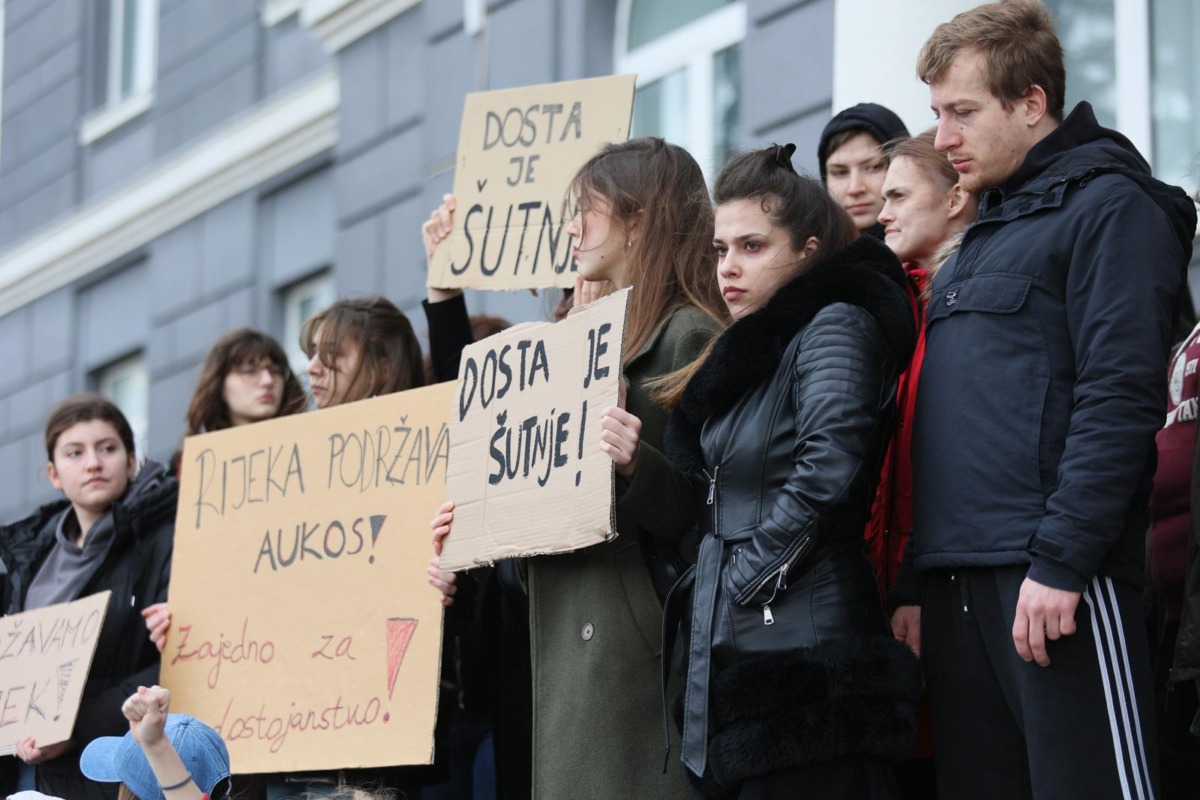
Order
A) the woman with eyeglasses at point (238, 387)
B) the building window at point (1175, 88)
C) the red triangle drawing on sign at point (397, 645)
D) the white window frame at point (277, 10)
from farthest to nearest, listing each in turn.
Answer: the white window frame at point (277, 10), the building window at point (1175, 88), the woman with eyeglasses at point (238, 387), the red triangle drawing on sign at point (397, 645)

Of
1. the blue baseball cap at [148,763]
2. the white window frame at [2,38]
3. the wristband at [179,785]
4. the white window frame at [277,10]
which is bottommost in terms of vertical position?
the wristband at [179,785]

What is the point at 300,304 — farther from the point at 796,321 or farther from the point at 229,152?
the point at 796,321

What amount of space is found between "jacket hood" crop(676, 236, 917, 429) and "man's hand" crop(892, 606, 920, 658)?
503 millimetres

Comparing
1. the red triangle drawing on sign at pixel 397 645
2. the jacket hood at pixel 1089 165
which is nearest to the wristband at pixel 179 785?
the red triangle drawing on sign at pixel 397 645

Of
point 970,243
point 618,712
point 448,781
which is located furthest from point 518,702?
point 970,243

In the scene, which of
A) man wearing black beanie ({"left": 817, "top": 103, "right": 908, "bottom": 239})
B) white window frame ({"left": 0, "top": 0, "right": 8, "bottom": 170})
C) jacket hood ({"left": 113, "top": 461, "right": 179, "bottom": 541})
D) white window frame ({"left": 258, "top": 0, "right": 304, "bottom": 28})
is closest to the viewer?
man wearing black beanie ({"left": 817, "top": 103, "right": 908, "bottom": 239})

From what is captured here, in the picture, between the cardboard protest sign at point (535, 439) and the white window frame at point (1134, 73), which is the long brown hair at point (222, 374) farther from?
the white window frame at point (1134, 73)

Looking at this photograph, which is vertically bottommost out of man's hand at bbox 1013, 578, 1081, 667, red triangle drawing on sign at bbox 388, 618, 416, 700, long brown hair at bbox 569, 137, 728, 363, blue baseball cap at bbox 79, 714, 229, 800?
blue baseball cap at bbox 79, 714, 229, 800

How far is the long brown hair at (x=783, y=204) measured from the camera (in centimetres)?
396

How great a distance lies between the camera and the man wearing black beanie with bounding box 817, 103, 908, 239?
17.0ft

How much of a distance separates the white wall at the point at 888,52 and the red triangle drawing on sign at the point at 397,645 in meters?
2.82

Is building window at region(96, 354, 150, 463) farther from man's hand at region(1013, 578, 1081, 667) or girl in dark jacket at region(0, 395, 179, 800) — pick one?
man's hand at region(1013, 578, 1081, 667)

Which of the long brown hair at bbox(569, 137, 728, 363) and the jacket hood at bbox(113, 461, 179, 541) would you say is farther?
the jacket hood at bbox(113, 461, 179, 541)

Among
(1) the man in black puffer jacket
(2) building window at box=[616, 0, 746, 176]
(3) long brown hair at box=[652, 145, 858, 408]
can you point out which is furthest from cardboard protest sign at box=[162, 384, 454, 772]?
(2) building window at box=[616, 0, 746, 176]
